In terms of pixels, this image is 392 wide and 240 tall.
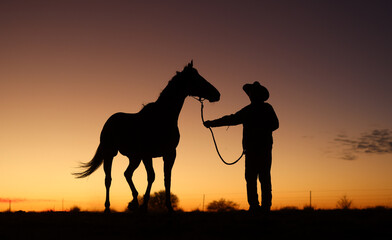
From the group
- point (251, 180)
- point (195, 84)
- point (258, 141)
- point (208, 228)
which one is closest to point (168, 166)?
point (251, 180)

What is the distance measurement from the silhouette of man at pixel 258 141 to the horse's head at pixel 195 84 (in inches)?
58.8

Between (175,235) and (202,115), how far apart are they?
4563 mm

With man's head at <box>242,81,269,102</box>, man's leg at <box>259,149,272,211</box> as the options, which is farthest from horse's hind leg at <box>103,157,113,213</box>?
man's head at <box>242,81,269,102</box>

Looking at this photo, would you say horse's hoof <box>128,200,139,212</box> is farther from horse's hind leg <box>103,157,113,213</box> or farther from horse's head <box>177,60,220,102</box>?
horse's head <box>177,60,220,102</box>

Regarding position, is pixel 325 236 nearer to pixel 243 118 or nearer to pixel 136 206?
pixel 243 118

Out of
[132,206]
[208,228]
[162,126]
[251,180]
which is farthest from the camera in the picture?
[132,206]

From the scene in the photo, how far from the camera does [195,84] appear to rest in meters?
10.4

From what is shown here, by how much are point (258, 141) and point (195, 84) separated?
240 cm

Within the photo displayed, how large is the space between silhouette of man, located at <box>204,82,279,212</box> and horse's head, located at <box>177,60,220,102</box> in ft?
4.90

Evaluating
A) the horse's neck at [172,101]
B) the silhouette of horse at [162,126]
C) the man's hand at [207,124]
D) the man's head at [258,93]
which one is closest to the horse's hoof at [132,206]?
the silhouette of horse at [162,126]

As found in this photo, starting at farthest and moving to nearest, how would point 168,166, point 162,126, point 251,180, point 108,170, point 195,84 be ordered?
point 108,170, point 195,84, point 162,126, point 168,166, point 251,180

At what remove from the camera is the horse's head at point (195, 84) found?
33.9ft

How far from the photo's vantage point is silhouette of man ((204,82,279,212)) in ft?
29.2

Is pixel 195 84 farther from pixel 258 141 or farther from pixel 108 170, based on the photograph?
pixel 108 170
